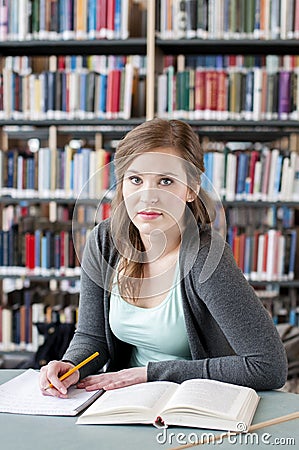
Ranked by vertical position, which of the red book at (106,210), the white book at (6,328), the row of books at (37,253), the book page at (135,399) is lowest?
the white book at (6,328)

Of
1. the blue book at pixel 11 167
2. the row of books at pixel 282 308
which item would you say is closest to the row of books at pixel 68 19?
the blue book at pixel 11 167

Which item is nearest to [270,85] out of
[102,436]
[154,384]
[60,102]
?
[60,102]

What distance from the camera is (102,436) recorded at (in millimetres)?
1160

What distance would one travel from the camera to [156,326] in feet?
5.14

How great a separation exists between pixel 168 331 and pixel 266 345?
0.22 meters

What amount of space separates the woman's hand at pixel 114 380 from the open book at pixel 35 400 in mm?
20

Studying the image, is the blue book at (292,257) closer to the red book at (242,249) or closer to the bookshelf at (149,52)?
the bookshelf at (149,52)

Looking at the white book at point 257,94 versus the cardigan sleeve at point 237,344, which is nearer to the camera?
the cardigan sleeve at point 237,344

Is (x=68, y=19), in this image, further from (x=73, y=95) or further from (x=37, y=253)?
(x=37, y=253)

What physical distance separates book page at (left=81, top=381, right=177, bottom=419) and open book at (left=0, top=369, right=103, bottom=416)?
4cm

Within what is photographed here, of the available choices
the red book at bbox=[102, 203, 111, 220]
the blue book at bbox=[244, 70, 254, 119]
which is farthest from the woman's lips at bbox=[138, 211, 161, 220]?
the blue book at bbox=[244, 70, 254, 119]

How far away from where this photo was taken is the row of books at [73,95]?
3334 mm

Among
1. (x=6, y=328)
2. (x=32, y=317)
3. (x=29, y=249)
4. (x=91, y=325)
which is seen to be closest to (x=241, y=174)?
(x=29, y=249)

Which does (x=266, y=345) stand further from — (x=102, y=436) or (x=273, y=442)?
(x=102, y=436)
